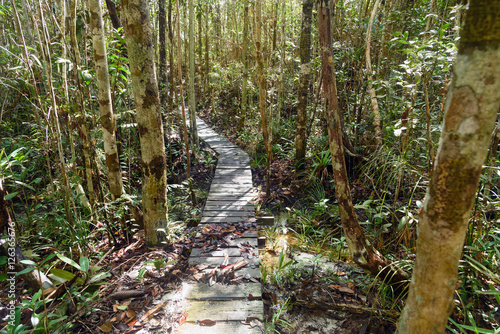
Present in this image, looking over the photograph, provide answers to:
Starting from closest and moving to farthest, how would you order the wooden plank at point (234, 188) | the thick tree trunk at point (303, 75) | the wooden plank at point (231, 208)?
the wooden plank at point (231, 208), the wooden plank at point (234, 188), the thick tree trunk at point (303, 75)

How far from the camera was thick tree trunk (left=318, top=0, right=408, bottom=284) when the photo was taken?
2.35m

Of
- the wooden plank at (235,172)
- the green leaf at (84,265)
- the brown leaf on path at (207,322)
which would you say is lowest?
the brown leaf on path at (207,322)

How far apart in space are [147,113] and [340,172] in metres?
2.07

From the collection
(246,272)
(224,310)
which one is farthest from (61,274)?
(246,272)

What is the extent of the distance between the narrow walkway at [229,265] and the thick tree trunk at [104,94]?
4.28 ft

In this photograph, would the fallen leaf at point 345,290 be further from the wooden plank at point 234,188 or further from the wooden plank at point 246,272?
the wooden plank at point 234,188

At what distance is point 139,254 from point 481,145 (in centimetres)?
323

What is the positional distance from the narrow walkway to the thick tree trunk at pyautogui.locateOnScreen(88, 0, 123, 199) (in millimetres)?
1304

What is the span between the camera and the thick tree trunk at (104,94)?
3057mm

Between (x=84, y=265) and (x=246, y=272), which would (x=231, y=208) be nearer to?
(x=246, y=272)

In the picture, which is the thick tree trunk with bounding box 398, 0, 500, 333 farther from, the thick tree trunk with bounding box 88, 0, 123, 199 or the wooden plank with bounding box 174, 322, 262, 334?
the thick tree trunk with bounding box 88, 0, 123, 199

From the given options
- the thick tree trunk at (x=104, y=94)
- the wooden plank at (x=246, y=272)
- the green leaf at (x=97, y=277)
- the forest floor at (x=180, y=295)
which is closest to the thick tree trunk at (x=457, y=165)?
the forest floor at (x=180, y=295)

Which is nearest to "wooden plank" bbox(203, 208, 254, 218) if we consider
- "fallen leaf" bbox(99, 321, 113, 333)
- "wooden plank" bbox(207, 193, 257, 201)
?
"wooden plank" bbox(207, 193, 257, 201)

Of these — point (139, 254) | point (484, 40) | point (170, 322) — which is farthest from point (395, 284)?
point (139, 254)
